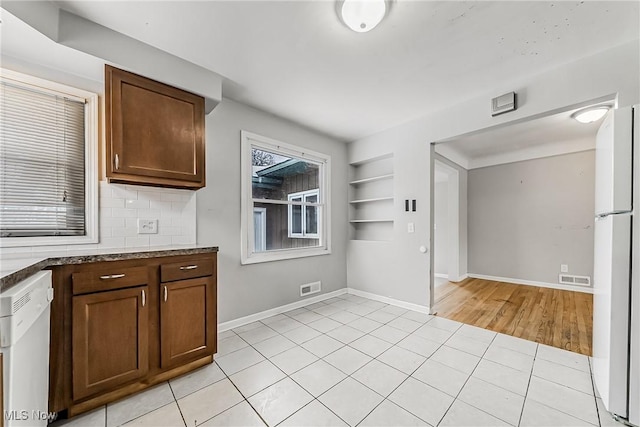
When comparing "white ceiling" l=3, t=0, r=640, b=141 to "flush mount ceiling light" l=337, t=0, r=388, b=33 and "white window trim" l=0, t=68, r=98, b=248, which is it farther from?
"white window trim" l=0, t=68, r=98, b=248

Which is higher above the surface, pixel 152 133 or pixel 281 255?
pixel 152 133

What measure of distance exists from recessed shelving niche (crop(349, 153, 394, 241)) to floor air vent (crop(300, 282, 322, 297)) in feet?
3.39

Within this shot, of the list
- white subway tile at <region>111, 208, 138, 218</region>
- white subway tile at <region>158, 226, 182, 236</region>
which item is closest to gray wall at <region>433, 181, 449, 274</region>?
white subway tile at <region>158, 226, 182, 236</region>

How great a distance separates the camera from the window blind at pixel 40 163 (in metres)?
1.61

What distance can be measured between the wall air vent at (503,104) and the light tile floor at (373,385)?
2239 millimetres

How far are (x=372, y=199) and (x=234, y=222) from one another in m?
2.09

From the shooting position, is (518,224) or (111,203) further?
(518,224)

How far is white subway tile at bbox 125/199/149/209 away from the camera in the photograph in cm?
203

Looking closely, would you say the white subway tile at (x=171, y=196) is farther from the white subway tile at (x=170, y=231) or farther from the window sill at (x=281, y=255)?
the window sill at (x=281, y=255)

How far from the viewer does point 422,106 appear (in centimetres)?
288

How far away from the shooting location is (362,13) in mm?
1525

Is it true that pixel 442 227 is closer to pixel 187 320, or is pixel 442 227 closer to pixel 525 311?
pixel 525 311

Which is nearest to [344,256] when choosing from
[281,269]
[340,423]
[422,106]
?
[281,269]

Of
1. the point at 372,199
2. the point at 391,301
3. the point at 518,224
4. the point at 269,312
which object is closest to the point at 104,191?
the point at 269,312
